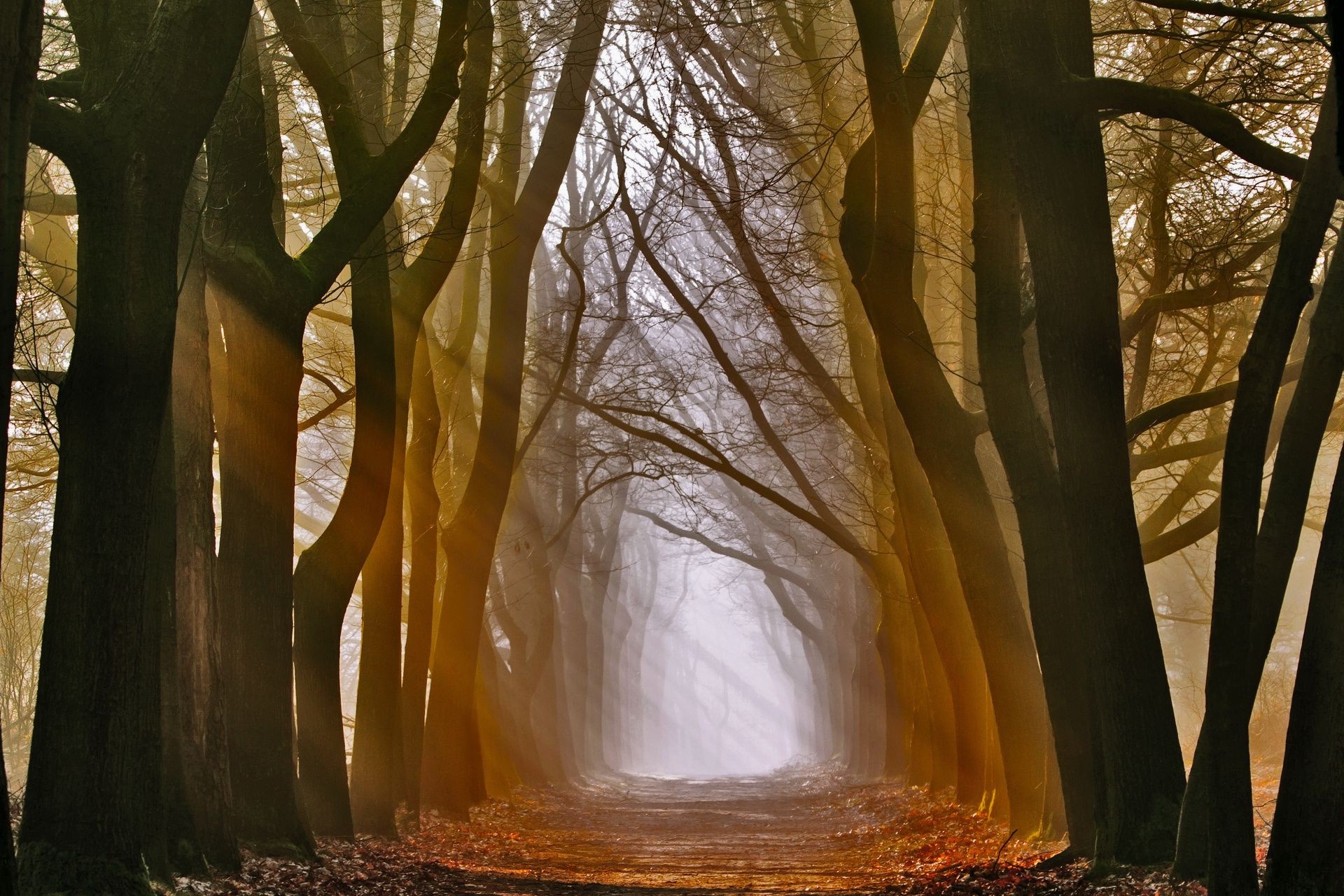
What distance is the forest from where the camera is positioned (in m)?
5.18

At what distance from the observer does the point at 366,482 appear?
9.73 meters

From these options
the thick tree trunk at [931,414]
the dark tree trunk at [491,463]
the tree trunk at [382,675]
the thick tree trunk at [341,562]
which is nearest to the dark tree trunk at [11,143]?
the thick tree trunk at [341,562]

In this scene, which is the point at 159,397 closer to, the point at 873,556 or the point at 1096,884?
the point at 1096,884

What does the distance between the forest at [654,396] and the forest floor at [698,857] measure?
114mm

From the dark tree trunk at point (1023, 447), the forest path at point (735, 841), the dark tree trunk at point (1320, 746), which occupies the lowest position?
the forest path at point (735, 841)

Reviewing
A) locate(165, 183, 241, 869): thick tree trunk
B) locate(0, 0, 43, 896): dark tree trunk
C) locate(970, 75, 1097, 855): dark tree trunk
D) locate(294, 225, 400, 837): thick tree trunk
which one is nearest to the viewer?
locate(0, 0, 43, 896): dark tree trunk

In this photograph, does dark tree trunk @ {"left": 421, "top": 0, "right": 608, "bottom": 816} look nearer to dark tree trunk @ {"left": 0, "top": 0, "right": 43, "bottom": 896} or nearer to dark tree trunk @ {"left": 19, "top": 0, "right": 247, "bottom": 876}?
dark tree trunk @ {"left": 19, "top": 0, "right": 247, "bottom": 876}

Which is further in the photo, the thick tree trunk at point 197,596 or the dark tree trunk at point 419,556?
the dark tree trunk at point 419,556

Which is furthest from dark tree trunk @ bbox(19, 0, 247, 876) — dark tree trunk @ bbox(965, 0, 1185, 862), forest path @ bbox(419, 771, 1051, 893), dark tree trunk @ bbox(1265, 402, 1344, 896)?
dark tree trunk @ bbox(1265, 402, 1344, 896)

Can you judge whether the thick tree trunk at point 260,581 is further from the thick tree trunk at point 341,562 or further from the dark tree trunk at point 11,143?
the dark tree trunk at point 11,143

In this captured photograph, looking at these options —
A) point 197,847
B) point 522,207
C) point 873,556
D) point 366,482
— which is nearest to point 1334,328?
point 197,847

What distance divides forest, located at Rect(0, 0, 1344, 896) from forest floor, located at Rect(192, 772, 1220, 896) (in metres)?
0.11

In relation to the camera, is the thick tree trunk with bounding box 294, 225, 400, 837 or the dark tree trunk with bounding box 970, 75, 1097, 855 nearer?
the dark tree trunk with bounding box 970, 75, 1097, 855

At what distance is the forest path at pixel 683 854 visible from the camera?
7926mm
